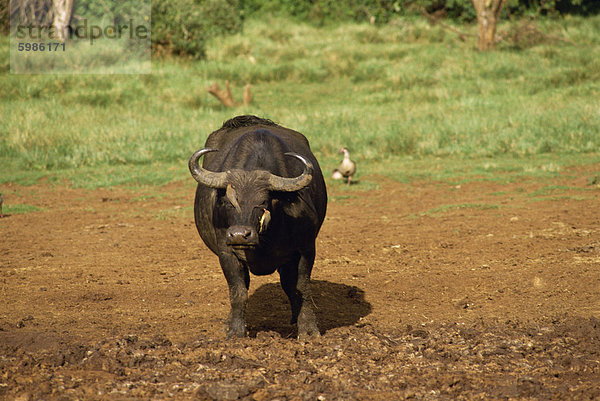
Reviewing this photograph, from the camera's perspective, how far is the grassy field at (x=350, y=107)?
1628 cm

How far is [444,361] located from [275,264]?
5.23 feet

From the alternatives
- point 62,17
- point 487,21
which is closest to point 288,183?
point 487,21

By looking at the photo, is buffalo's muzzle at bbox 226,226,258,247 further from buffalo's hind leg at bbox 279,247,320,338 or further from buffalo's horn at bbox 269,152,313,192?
buffalo's hind leg at bbox 279,247,320,338

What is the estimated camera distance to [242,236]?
203 inches

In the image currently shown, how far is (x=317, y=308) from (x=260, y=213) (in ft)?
6.67

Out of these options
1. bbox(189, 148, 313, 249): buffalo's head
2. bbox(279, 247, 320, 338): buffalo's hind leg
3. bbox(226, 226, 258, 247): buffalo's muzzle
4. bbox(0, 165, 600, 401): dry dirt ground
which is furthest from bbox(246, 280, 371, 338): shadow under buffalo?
bbox(226, 226, 258, 247): buffalo's muzzle

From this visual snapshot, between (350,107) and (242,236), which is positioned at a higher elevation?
(242,236)

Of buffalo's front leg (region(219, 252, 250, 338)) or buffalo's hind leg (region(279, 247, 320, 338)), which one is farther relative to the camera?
buffalo's hind leg (region(279, 247, 320, 338))

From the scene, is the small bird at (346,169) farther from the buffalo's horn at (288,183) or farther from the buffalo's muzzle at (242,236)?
the buffalo's muzzle at (242,236)

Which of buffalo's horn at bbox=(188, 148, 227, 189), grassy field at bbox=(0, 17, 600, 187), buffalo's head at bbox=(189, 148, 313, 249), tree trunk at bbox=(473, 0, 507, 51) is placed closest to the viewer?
buffalo's head at bbox=(189, 148, 313, 249)

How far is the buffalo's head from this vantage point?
17.7ft

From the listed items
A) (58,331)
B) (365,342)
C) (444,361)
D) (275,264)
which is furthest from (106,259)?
(444,361)

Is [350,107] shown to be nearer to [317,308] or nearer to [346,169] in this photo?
[346,169]

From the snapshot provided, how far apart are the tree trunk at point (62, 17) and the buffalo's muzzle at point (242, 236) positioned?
28005 mm
